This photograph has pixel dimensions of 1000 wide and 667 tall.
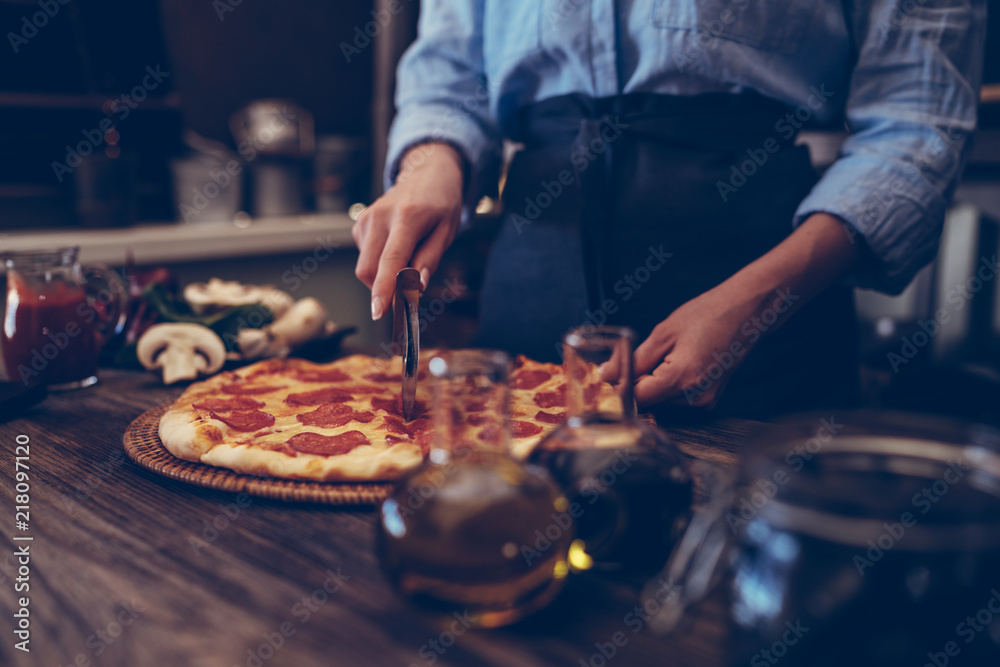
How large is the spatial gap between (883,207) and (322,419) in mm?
792

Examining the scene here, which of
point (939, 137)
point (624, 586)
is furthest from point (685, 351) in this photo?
point (939, 137)

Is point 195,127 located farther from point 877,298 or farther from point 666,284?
point 877,298

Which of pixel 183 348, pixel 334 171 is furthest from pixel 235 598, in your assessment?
pixel 334 171

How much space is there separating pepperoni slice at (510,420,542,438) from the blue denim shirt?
1.67ft

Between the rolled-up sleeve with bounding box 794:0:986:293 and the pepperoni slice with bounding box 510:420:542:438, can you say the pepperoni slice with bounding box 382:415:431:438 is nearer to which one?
the pepperoni slice with bounding box 510:420:542:438

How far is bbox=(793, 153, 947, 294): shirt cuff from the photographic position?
3.22ft

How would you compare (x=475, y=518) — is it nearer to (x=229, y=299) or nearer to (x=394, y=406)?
(x=394, y=406)

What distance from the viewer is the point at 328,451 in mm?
736

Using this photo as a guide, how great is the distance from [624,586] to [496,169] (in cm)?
97

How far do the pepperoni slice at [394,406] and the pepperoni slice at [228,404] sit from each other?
15 centimetres

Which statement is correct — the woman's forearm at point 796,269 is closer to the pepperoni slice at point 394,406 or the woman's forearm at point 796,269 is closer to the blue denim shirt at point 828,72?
the blue denim shirt at point 828,72

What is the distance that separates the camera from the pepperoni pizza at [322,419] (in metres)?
0.70

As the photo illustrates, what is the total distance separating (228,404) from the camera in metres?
0.92

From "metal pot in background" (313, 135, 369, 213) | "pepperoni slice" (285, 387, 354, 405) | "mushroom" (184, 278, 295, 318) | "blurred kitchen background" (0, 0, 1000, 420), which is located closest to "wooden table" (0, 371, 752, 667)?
"pepperoni slice" (285, 387, 354, 405)
